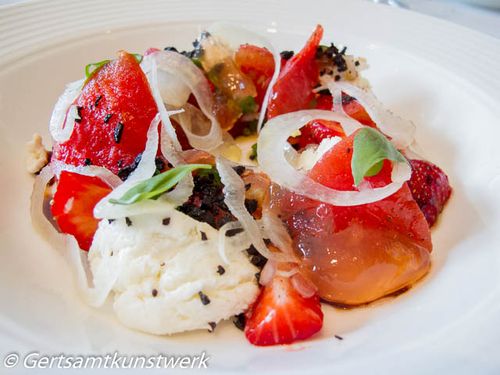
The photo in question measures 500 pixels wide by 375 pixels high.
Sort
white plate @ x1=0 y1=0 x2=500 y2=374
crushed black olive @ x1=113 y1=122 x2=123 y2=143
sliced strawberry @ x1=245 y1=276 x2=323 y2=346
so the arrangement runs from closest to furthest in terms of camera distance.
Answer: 1. white plate @ x1=0 y1=0 x2=500 y2=374
2. sliced strawberry @ x1=245 y1=276 x2=323 y2=346
3. crushed black olive @ x1=113 y1=122 x2=123 y2=143

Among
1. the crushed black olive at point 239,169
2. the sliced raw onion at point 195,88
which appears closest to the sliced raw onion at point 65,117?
the sliced raw onion at point 195,88

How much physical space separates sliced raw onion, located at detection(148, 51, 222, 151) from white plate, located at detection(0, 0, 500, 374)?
0.67m

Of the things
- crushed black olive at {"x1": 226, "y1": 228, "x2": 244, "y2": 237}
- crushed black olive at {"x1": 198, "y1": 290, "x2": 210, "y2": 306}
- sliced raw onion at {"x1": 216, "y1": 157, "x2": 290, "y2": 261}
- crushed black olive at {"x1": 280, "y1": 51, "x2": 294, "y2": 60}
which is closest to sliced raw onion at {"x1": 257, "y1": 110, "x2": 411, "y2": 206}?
sliced raw onion at {"x1": 216, "y1": 157, "x2": 290, "y2": 261}

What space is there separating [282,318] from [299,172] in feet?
1.59

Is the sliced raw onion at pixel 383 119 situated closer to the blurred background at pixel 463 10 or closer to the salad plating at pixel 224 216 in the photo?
the salad plating at pixel 224 216

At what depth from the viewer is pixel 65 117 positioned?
1899mm

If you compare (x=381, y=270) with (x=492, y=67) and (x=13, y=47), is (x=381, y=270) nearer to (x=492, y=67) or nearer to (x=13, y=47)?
(x=492, y=67)

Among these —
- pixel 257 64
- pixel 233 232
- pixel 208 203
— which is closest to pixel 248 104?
pixel 257 64

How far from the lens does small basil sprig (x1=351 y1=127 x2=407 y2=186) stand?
1428mm

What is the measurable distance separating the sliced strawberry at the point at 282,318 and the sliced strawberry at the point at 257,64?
1.24 m

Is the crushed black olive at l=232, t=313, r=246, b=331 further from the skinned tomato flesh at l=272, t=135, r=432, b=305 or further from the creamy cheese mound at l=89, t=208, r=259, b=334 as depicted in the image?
the skinned tomato flesh at l=272, t=135, r=432, b=305

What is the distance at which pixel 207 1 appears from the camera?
3000 mm

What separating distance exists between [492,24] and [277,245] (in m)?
2.87

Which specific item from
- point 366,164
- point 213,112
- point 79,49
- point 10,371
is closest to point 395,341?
point 366,164
